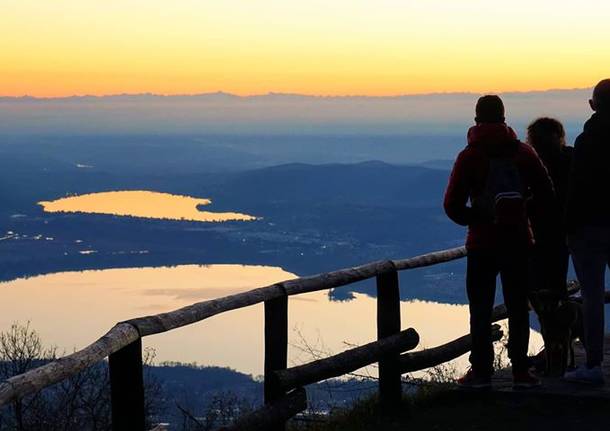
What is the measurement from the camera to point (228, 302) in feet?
17.4

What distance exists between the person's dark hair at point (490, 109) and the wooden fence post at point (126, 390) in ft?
9.48

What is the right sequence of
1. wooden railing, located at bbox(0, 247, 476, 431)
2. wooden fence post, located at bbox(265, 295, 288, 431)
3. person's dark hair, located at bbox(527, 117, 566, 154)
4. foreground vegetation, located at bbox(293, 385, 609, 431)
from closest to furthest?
wooden railing, located at bbox(0, 247, 476, 431) < wooden fence post, located at bbox(265, 295, 288, 431) < foreground vegetation, located at bbox(293, 385, 609, 431) < person's dark hair, located at bbox(527, 117, 566, 154)

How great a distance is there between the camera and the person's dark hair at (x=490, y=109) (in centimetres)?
620

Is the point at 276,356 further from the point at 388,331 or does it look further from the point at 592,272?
the point at 592,272

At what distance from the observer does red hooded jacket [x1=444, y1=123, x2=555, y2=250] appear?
20.4 ft

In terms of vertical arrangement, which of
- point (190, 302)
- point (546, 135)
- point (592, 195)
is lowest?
point (190, 302)

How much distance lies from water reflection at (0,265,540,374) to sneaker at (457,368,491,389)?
64.8m

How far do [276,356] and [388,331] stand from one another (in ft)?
4.33

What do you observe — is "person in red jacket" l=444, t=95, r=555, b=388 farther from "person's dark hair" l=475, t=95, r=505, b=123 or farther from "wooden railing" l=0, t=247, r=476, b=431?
"wooden railing" l=0, t=247, r=476, b=431

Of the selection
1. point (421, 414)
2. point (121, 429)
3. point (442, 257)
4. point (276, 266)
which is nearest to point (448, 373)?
point (442, 257)

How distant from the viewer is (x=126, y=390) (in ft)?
14.4

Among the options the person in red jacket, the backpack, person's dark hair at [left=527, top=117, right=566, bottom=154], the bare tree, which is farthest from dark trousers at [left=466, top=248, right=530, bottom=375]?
the bare tree

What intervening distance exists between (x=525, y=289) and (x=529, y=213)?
0.52 meters

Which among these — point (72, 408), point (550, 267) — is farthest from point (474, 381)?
point (72, 408)
